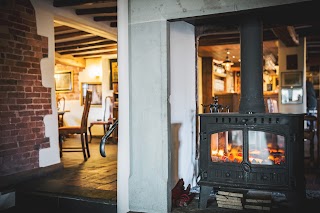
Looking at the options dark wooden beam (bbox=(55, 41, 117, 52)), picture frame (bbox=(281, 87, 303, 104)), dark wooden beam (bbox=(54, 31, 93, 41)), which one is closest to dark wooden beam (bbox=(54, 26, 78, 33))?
dark wooden beam (bbox=(54, 31, 93, 41))

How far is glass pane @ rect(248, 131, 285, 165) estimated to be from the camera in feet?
8.52

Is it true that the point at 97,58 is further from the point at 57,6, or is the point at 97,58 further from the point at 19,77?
the point at 19,77

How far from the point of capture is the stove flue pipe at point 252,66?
110 inches

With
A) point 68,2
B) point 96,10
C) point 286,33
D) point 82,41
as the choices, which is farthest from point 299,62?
point 68,2

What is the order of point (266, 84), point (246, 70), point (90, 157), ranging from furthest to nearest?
point (266, 84) < point (90, 157) < point (246, 70)

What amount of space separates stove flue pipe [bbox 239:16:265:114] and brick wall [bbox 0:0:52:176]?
2.61 metres

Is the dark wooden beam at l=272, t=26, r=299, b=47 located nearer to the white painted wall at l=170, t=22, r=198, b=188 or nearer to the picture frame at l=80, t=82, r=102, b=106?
the white painted wall at l=170, t=22, r=198, b=188

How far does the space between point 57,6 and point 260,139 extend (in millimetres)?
3383

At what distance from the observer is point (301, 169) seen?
2521mm

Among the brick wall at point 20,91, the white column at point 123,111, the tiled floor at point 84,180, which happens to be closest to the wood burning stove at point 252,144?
the white column at point 123,111

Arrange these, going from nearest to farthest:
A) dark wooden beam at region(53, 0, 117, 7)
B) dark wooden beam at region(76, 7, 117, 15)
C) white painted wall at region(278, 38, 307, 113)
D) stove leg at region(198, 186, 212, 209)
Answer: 1. stove leg at region(198, 186, 212, 209)
2. dark wooden beam at region(53, 0, 117, 7)
3. dark wooden beam at region(76, 7, 117, 15)
4. white painted wall at region(278, 38, 307, 113)

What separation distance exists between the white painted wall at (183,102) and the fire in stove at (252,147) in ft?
1.49

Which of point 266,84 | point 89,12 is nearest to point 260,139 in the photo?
point 89,12

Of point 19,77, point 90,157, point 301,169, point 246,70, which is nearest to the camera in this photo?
point 301,169
